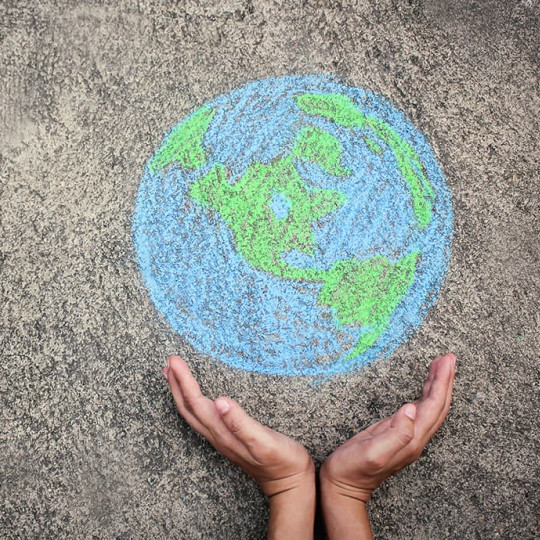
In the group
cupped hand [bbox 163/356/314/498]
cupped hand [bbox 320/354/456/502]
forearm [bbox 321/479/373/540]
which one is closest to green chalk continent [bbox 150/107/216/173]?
cupped hand [bbox 163/356/314/498]

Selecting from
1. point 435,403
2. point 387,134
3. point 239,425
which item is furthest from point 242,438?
point 387,134

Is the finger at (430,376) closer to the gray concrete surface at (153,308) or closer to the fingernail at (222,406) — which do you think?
the gray concrete surface at (153,308)

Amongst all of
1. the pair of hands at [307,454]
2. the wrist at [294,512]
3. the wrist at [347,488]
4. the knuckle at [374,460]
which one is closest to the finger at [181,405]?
the pair of hands at [307,454]

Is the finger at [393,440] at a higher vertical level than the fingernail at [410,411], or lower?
lower

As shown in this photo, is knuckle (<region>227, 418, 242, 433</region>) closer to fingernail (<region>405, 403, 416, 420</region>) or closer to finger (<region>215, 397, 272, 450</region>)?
finger (<region>215, 397, 272, 450</region>)

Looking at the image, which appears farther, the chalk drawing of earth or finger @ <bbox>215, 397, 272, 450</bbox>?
the chalk drawing of earth

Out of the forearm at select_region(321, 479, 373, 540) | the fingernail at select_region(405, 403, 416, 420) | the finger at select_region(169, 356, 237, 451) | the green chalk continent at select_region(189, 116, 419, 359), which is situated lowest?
the forearm at select_region(321, 479, 373, 540)

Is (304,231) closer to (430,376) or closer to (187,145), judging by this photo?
(187,145)

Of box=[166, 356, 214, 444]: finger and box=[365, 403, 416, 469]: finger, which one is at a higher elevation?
box=[365, 403, 416, 469]: finger
